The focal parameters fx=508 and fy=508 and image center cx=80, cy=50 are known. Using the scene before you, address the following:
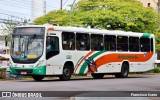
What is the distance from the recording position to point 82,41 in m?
30.6

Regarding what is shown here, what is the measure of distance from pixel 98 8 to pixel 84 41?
80.5 ft

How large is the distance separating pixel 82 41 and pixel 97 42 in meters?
1.77

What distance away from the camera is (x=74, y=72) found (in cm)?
2988

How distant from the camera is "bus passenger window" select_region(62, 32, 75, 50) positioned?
94.6 ft

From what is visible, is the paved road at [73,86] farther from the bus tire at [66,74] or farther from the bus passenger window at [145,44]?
the bus passenger window at [145,44]

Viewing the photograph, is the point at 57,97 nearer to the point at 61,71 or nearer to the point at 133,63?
the point at 61,71

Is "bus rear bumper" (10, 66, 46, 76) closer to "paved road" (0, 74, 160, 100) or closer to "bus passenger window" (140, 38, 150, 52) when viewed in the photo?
"paved road" (0, 74, 160, 100)

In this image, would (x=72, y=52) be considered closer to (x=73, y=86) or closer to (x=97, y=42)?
(x=97, y=42)

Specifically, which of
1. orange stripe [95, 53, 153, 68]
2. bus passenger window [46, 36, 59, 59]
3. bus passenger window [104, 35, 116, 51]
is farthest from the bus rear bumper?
bus passenger window [104, 35, 116, 51]

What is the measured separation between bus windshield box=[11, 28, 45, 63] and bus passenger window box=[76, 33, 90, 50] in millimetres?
3095

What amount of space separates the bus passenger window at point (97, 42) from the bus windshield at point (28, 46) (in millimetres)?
4811

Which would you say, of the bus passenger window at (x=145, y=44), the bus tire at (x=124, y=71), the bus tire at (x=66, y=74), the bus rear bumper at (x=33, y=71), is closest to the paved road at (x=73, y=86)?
the bus rear bumper at (x=33, y=71)

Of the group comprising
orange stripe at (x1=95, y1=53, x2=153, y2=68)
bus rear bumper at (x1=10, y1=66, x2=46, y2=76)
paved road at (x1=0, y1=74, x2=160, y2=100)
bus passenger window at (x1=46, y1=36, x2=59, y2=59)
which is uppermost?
bus passenger window at (x1=46, y1=36, x2=59, y2=59)

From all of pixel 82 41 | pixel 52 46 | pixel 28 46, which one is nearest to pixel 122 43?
pixel 82 41
